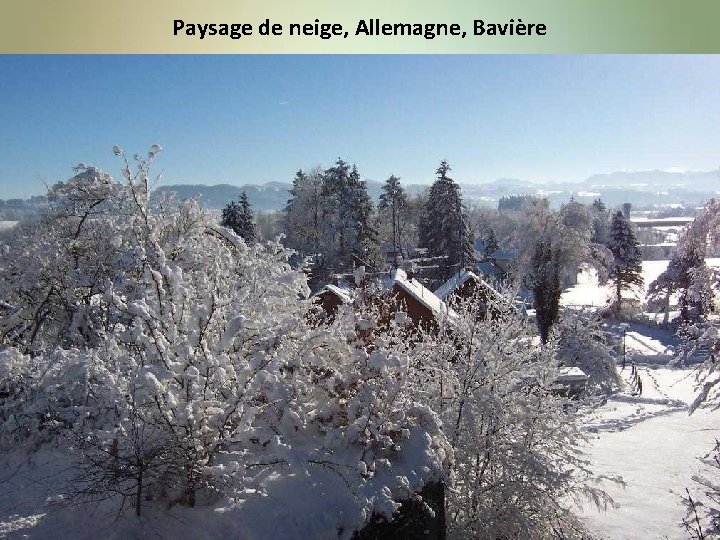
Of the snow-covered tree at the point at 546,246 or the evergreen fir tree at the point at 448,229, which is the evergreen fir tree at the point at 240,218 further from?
the snow-covered tree at the point at 546,246

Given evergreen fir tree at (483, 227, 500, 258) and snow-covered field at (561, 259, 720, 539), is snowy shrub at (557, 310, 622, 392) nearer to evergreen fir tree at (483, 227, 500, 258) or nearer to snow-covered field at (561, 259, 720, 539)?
snow-covered field at (561, 259, 720, 539)

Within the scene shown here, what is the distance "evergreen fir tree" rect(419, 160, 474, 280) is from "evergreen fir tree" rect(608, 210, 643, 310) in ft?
36.5

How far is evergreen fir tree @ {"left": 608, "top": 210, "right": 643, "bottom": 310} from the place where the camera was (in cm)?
3884

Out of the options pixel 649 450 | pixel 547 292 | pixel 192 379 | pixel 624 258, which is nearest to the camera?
pixel 192 379

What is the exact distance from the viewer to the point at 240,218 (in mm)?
36469

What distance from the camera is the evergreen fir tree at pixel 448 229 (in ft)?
119

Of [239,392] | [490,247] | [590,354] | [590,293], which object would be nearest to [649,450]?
[590,354]

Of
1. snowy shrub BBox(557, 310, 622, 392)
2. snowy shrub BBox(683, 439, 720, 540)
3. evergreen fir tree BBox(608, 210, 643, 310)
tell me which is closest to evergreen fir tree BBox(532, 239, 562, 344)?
snowy shrub BBox(557, 310, 622, 392)

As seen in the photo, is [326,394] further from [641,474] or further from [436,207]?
[436,207]

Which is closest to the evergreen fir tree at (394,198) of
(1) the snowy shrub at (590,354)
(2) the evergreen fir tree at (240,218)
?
(2) the evergreen fir tree at (240,218)

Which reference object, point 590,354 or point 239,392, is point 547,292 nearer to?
point 590,354

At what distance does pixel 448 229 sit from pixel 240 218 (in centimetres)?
1428

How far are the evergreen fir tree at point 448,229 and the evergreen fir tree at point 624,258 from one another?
1114cm

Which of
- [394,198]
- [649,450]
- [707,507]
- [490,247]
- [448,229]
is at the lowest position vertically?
[649,450]
